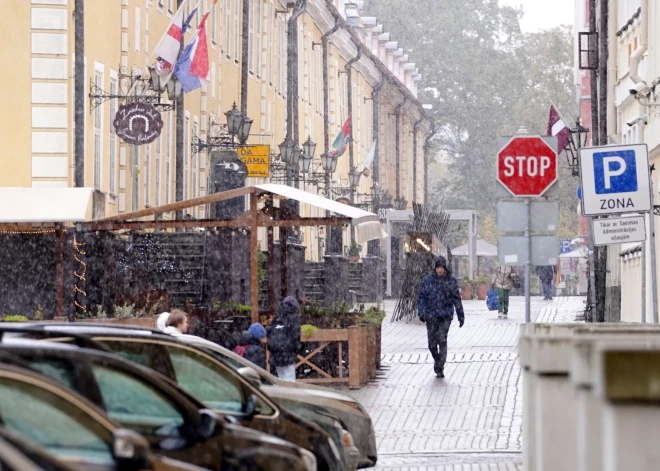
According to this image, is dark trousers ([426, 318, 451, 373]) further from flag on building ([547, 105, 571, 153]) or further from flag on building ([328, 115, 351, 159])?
flag on building ([328, 115, 351, 159])

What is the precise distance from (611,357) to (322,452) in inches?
220

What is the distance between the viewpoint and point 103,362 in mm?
7453

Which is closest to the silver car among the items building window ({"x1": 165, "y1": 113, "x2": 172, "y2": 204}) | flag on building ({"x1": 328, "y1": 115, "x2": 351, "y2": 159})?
building window ({"x1": 165, "y1": 113, "x2": 172, "y2": 204})

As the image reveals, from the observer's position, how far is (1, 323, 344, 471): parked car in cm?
949

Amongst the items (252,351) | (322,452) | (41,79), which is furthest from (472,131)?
(322,452)

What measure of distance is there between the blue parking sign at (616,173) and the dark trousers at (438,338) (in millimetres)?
7877

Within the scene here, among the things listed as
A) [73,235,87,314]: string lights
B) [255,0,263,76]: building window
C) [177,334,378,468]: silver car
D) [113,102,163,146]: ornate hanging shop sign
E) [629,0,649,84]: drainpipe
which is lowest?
[177,334,378,468]: silver car

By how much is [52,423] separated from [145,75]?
24.9 meters

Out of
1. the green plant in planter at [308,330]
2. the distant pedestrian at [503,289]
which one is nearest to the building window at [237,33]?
the distant pedestrian at [503,289]

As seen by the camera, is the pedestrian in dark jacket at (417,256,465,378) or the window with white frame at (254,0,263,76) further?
the window with white frame at (254,0,263,76)

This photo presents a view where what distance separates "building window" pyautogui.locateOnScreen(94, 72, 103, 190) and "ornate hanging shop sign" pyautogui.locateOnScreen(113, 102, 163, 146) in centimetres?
212

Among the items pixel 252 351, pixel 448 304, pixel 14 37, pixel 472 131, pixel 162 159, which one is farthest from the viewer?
pixel 472 131

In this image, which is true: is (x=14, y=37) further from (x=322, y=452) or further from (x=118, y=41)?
(x=322, y=452)

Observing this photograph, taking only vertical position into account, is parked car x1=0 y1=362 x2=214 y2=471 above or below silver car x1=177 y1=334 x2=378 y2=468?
above
